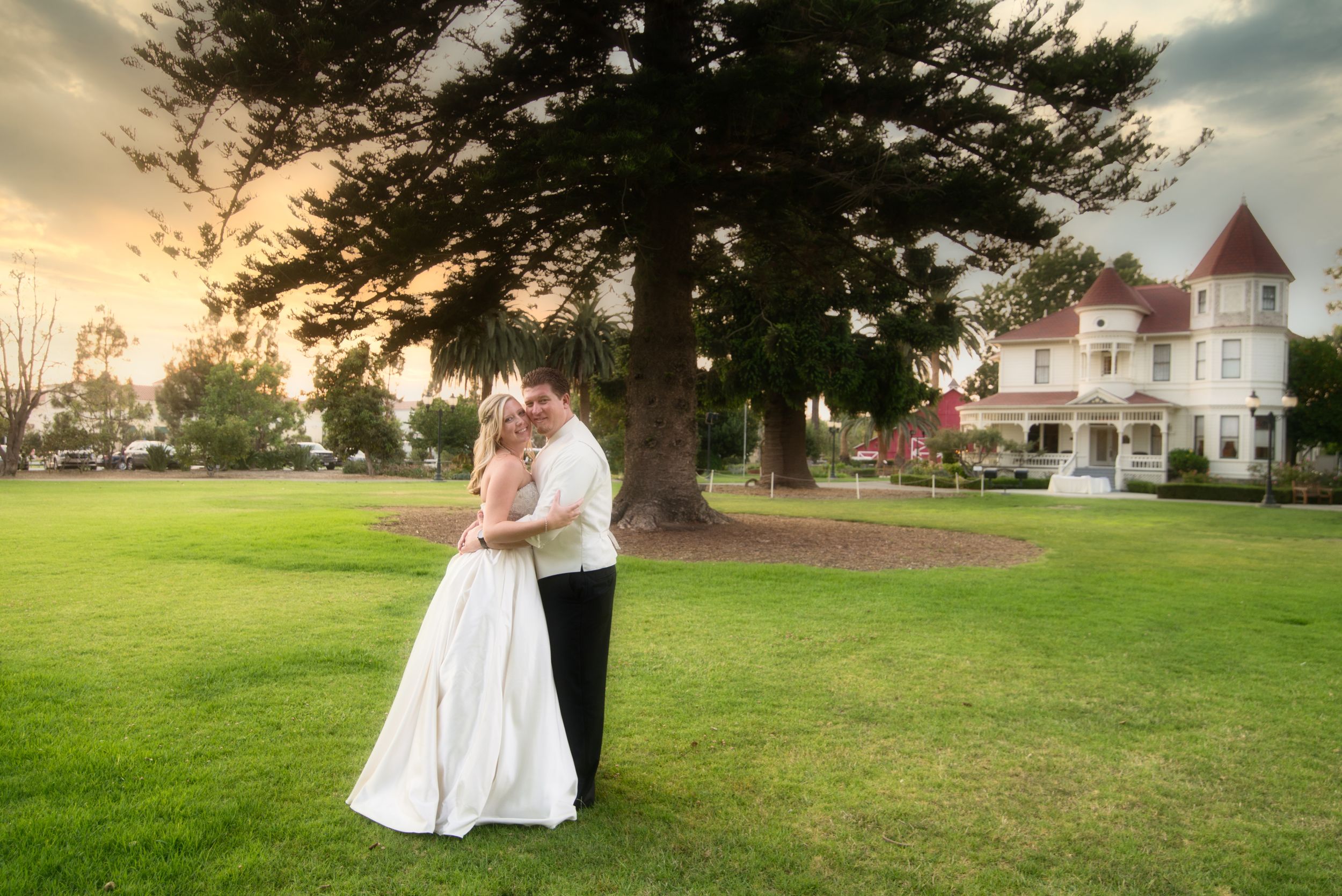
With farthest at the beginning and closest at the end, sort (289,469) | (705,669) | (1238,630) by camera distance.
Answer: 1. (289,469)
2. (1238,630)
3. (705,669)

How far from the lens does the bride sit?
4.09 metres

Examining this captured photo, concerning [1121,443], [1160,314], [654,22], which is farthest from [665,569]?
[1160,314]

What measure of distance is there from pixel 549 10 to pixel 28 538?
11765 mm

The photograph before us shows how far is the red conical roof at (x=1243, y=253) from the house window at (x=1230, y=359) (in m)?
3.07

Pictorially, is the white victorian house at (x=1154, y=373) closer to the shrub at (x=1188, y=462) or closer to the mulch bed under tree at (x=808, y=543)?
the shrub at (x=1188, y=462)

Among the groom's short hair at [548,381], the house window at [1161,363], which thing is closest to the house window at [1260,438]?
the house window at [1161,363]

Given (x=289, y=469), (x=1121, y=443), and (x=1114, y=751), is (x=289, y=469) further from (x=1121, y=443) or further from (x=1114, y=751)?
(x=1114, y=751)

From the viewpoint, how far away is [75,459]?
44969 millimetres

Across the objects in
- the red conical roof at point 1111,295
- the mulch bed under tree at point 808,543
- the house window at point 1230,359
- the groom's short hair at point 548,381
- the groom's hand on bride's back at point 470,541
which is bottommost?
the mulch bed under tree at point 808,543

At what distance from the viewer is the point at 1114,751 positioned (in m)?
5.34

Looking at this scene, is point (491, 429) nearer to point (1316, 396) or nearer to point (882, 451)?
point (1316, 396)

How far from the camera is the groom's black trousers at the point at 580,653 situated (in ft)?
14.2

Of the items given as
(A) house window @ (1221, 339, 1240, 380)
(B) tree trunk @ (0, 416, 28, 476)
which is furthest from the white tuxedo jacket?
(B) tree trunk @ (0, 416, 28, 476)

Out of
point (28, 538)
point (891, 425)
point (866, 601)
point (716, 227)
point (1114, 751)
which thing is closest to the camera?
point (1114, 751)
